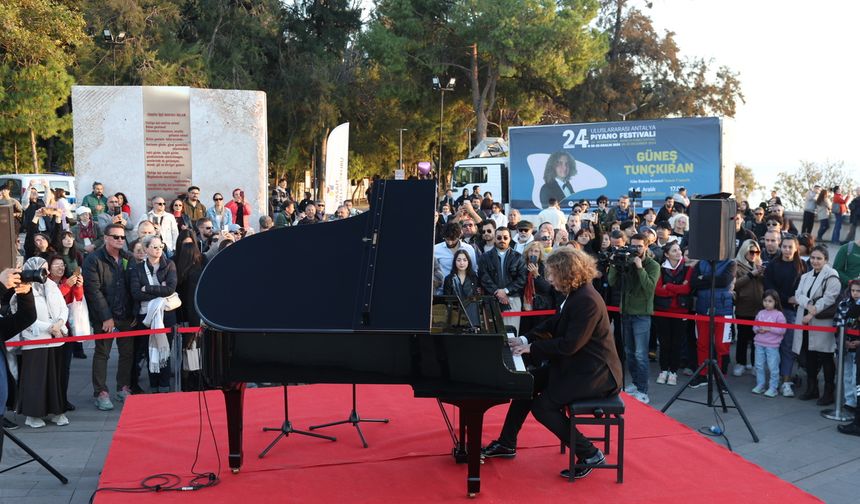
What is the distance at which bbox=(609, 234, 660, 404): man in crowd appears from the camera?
343 inches

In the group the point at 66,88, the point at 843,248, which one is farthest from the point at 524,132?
the point at 66,88

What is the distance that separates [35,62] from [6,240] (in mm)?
25771

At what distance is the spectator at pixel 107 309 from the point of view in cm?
857

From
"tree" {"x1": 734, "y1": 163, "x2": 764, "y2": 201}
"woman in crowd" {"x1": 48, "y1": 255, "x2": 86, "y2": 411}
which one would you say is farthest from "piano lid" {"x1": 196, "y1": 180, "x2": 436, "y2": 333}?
"tree" {"x1": 734, "y1": 163, "x2": 764, "y2": 201}

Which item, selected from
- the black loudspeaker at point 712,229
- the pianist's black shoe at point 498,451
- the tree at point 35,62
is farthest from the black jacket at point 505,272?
the tree at point 35,62

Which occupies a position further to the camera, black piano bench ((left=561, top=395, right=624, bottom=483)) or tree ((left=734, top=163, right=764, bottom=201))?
tree ((left=734, top=163, right=764, bottom=201))

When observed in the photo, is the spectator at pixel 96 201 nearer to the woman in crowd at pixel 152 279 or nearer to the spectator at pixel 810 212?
the woman in crowd at pixel 152 279

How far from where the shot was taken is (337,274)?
18.3 feet

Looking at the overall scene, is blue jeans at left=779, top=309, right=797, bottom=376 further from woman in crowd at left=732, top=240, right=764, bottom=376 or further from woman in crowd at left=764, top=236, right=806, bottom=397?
woman in crowd at left=732, top=240, right=764, bottom=376

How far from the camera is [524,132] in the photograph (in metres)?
21.0

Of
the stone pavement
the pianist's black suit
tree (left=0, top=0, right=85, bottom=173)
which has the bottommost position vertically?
the stone pavement

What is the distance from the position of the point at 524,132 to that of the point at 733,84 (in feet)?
84.9

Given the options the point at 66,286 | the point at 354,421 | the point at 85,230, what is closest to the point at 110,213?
the point at 85,230

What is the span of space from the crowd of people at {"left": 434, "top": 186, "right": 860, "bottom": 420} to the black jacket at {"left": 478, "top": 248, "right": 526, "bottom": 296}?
0.5 inches
